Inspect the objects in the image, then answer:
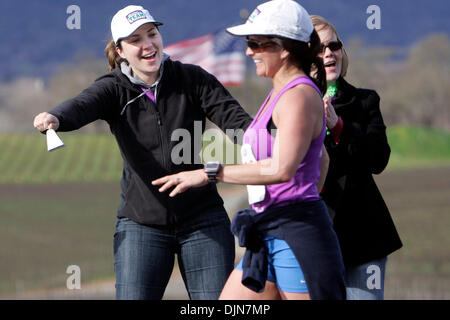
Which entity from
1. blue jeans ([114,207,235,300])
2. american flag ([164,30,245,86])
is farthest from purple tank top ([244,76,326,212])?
american flag ([164,30,245,86])

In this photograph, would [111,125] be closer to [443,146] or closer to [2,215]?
[2,215]

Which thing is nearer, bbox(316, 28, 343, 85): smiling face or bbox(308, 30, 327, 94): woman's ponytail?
bbox(308, 30, 327, 94): woman's ponytail

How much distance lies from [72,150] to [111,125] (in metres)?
81.3

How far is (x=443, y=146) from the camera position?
95500 millimetres

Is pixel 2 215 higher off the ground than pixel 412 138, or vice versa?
pixel 412 138

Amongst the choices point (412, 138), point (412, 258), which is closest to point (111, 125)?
point (412, 258)

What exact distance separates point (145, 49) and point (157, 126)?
49 cm

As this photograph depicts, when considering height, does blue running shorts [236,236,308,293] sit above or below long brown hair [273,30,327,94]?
below

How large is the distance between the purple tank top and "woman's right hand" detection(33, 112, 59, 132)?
1.22m

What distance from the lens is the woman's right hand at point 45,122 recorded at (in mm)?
4270

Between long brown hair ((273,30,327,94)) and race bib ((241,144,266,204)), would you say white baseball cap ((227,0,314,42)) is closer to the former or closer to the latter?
long brown hair ((273,30,327,94))

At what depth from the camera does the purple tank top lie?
3.65 m

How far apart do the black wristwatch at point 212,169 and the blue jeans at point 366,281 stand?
4.21 ft

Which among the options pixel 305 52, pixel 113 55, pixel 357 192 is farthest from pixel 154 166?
pixel 305 52
